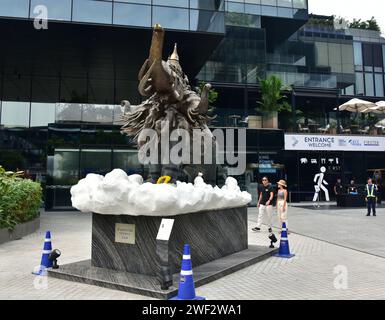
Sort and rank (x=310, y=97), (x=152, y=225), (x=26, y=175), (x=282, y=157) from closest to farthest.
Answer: (x=152, y=225) → (x=26, y=175) → (x=282, y=157) → (x=310, y=97)

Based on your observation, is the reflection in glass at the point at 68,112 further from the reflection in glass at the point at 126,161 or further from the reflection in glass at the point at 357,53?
the reflection in glass at the point at 357,53

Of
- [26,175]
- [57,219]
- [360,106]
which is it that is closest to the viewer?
[57,219]

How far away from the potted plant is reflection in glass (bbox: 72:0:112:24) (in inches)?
433

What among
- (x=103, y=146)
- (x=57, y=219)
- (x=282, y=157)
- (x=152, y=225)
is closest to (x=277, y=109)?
(x=282, y=157)

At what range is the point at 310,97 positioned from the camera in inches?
1029

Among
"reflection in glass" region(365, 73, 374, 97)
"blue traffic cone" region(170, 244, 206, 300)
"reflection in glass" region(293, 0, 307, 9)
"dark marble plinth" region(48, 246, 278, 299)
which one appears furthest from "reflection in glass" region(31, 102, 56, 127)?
"reflection in glass" region(365, 73, 374, 97)

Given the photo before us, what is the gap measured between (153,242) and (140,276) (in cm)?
61

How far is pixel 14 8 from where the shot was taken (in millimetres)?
15211

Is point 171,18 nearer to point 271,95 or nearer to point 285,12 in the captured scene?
→ point 271,95

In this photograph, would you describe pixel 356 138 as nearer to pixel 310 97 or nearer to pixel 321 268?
pixel 310 97

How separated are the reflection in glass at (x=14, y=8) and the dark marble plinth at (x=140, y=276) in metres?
13.0

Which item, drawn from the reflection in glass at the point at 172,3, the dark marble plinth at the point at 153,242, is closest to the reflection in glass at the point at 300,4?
the reflection in glass at the point at 172,3

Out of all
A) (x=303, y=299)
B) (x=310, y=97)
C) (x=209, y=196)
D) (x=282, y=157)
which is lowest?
(x=303, y=299)

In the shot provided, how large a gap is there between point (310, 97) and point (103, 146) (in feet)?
51.4
